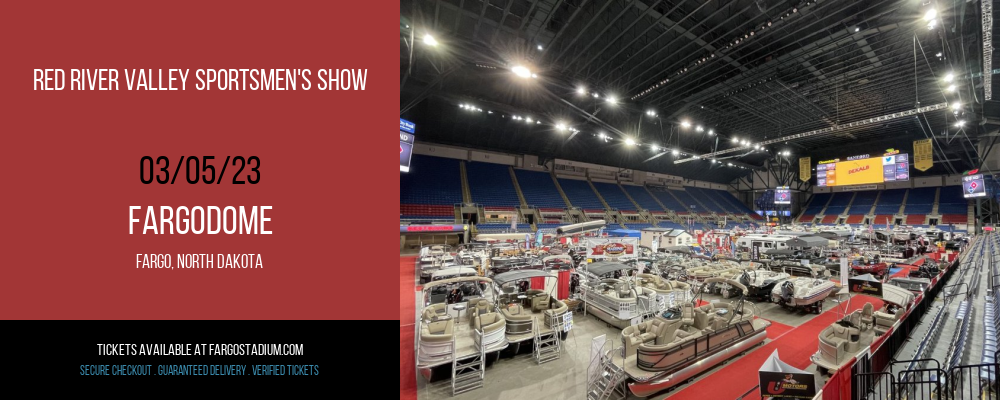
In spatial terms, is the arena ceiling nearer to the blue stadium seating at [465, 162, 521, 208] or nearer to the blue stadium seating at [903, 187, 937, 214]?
the blue stadium seating at [465, 162, 521, 208]

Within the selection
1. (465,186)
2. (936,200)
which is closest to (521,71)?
(465,186)

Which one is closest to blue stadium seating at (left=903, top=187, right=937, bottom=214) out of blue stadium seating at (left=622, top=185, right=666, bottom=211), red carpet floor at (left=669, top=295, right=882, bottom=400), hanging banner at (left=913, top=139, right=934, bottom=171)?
hanging banner at (left=913, top=139, right=934, bottom=171)

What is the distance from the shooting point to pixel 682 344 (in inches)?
161

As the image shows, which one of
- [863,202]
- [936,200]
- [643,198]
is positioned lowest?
[863,202]

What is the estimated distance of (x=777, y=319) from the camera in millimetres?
6656

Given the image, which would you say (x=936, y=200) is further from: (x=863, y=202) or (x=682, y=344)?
(x=682, y=344)

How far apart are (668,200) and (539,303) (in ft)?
106

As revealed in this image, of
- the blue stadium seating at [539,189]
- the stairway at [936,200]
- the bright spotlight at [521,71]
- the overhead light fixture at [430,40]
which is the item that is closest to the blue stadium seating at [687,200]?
the blue stadium seating at [539,189]

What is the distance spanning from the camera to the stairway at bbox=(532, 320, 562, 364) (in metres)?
4.73

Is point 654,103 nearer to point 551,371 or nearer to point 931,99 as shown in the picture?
point 931,99

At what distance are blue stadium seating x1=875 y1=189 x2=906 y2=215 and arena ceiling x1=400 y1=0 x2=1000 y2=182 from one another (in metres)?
10.3

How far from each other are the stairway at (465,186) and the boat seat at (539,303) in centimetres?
1618

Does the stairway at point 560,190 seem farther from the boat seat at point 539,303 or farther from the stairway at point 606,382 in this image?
the stairway at point 606,382

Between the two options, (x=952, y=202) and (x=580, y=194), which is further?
(x=580, y=194)
